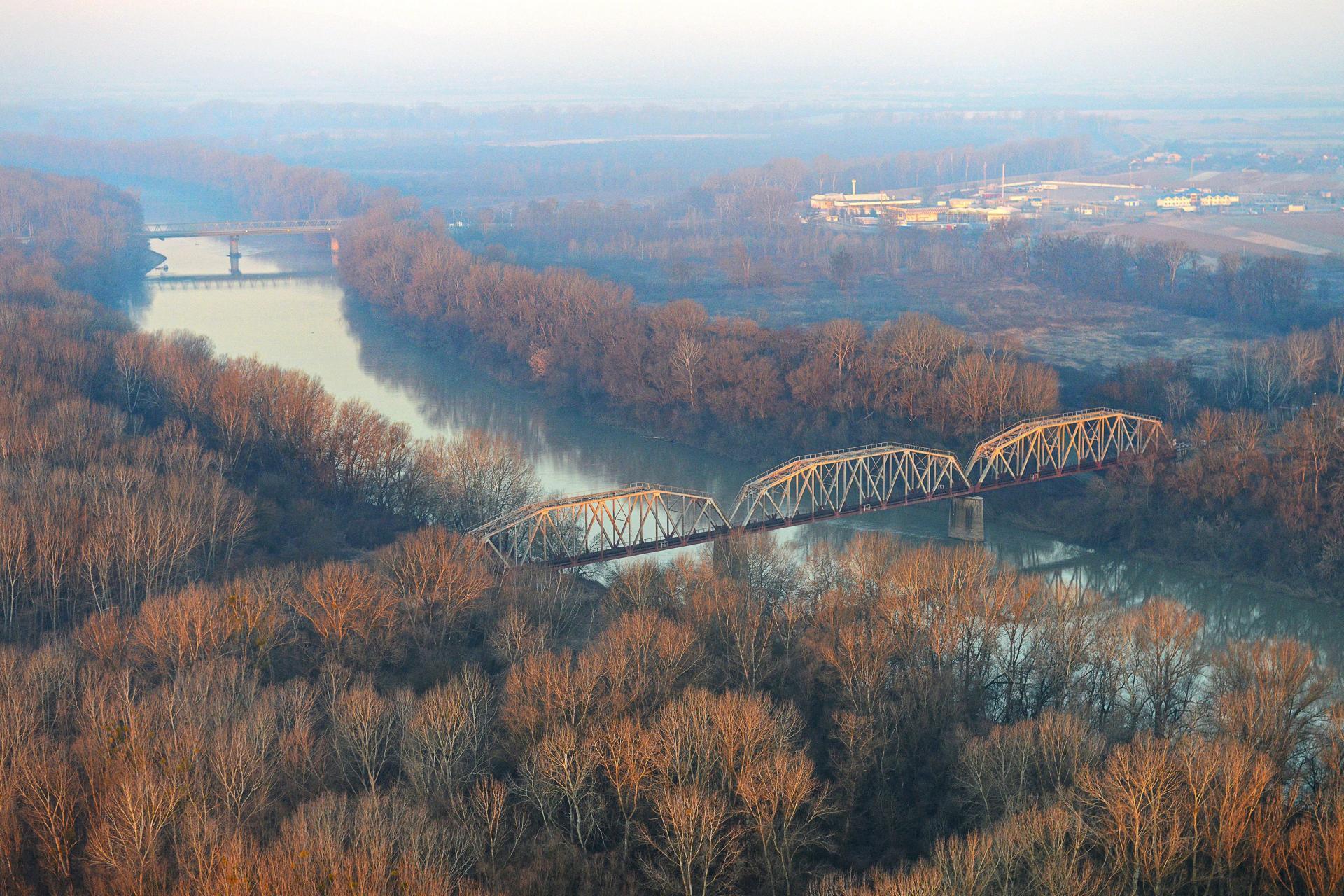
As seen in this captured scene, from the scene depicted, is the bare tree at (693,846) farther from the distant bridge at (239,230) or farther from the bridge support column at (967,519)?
the distant bridge at (239,230)

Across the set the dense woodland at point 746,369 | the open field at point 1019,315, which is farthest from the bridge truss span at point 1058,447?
the open field at point 1019,315

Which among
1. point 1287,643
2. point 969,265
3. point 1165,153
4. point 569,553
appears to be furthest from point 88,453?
point 1165,153

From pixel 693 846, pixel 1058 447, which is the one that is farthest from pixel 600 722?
pixel 1058 447

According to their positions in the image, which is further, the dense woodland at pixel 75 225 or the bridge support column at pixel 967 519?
the dense woodland at pixel 75 225

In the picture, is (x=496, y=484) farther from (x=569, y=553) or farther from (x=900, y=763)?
(x=900, y=763)

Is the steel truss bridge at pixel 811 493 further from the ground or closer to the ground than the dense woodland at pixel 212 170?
closer to the ground

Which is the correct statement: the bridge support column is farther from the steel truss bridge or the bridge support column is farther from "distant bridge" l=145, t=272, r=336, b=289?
"distant bridge" l=145, t=272, r=336, b=289
